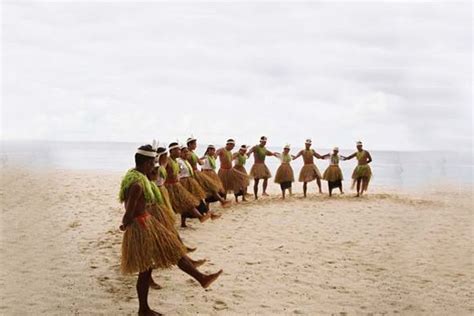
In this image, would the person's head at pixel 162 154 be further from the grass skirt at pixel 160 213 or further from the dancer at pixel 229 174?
the dancer at pixel 229 174

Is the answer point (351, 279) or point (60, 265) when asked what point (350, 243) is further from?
point (60, 265)

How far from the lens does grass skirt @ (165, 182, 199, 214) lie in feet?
28.3

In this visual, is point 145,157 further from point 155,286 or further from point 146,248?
point 155,286

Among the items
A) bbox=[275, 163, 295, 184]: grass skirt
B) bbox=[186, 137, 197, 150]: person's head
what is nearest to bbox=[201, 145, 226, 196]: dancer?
bbox=[186, 137, 197, 150]: person's head

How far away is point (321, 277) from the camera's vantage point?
6.34 metres

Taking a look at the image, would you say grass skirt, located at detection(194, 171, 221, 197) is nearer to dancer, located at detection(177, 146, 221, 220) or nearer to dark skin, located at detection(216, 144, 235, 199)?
dancer, located at detection(177, 146, 221, 220)

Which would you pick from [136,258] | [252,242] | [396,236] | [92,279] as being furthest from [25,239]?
[396,236]

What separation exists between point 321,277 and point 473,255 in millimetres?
3222

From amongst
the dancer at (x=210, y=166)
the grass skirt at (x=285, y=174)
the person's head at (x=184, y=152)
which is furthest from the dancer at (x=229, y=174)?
the person's head at (x=184, y=152)

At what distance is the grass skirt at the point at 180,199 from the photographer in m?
8.63

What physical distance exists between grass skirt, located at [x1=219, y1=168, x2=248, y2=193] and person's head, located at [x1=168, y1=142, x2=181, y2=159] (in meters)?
3.93

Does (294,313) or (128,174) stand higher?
(128,174)

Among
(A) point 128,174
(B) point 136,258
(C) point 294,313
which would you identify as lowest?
(C) point 294,313

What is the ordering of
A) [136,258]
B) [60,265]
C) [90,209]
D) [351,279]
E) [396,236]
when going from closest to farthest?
[136,258]
[351,279]
[60,265]
[396,236]
[90,209]
